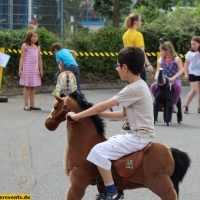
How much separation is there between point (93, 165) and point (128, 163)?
0.34 m

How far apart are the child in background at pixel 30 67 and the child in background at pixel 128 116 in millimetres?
8722

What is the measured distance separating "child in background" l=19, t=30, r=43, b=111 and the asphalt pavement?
0.47m

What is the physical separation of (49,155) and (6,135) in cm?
195

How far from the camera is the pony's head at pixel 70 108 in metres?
6.12

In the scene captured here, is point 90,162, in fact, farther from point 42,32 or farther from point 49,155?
point 42,32

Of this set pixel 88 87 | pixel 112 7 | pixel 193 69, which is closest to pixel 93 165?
pixel 193 69

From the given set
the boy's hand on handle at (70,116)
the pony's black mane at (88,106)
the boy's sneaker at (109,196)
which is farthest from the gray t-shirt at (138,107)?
the boy's sneaker at (109,196)

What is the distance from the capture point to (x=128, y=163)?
591 centimetres

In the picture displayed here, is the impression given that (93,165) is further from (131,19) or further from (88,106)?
(131,19)

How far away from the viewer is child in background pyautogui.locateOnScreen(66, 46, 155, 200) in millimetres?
5891

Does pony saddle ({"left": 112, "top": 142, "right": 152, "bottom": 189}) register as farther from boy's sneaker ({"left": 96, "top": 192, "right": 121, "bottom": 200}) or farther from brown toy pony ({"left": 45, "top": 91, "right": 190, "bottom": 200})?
boy's sneaker ({"left": 96, "top": 192, "right": 121, "bottom": 200})

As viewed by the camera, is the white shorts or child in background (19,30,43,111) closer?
the white shorts

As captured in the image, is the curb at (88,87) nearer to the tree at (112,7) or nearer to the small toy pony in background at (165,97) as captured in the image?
the tree at (112,7)

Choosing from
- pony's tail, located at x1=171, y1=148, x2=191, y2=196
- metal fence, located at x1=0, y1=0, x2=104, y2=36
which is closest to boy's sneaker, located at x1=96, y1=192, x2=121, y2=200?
pony's tail, located at x1=171, y1=148, x2=191, y2=196
